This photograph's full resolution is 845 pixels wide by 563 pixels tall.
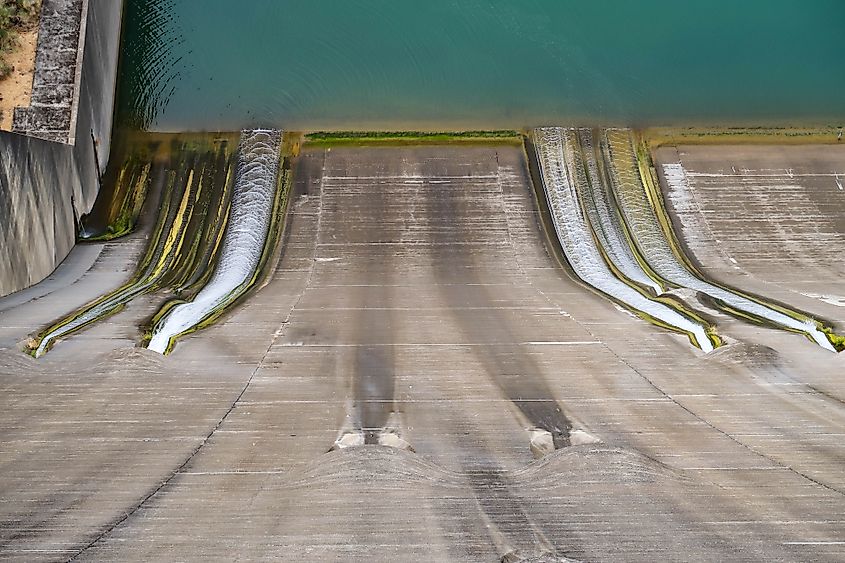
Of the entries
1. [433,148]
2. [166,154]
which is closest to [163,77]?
[166,154]

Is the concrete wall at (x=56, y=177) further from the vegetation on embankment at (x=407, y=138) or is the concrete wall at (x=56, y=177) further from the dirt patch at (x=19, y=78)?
the vegetation on embankment at (x=407, y=138)

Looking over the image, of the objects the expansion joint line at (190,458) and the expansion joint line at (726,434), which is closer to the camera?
the expansion joint line at (190,458)

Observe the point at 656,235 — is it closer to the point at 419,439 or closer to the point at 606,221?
the point at 606,221

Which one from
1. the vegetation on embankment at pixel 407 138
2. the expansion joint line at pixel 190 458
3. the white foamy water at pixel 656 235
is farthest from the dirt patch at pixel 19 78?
the white foamy water at pixel 656 235

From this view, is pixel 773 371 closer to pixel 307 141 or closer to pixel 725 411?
pixel 725 411

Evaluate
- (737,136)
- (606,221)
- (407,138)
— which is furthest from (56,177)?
(737,136)
